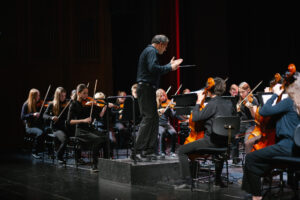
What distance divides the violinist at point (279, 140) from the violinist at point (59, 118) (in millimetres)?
3560

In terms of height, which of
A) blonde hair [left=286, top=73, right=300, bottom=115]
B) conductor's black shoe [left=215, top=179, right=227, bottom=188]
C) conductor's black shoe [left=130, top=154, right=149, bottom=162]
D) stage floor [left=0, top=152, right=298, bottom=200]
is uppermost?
blonde hair [left=286, top=73, right=300, bottom=115]

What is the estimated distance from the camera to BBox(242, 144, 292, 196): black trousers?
144 inches

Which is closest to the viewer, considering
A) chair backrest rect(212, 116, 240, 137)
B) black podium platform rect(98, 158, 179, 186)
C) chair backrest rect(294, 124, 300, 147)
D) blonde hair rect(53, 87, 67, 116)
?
chair backrest rect(294, 124, 300, 147)

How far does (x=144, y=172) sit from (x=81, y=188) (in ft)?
2.39

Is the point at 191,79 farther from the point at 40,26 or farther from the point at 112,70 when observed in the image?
the point at 40,26

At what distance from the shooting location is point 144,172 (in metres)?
4.87

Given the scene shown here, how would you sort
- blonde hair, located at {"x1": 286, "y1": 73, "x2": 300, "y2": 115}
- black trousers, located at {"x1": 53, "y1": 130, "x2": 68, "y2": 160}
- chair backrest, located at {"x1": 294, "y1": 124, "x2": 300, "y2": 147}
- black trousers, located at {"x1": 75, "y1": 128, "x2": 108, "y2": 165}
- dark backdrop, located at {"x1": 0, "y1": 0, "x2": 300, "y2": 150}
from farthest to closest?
dark backdrop, located at {"x1": 0, "y1": 0, "x2": 300, "y2": 150} → black trousers, located at {"x1": 53, "y1": 130, "x2": 68, "y2": 160} → black trousers, located at {"x1": 75, "y1": 128, "x2": 108, "y2": 165} → blonde hair, located at {"x1": 286, "y1": 73, "x2": 300, "y2": 115} → chair backrest, located at {"x1": 294, "y1": 124, "x2": 300, "y2": 147}

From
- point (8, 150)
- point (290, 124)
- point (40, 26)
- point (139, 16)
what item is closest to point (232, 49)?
point (139, 16)

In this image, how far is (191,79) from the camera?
10344 mm

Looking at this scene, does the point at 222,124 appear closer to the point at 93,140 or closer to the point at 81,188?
the point at 81,188

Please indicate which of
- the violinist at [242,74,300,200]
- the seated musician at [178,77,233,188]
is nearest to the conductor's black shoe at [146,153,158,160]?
the seated musician at [178,77,233,188]

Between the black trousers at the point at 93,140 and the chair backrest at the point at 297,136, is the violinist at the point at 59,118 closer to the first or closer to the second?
the black trousers at the point at 93,140

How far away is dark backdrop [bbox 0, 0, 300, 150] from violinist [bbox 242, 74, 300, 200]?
18.1 ft

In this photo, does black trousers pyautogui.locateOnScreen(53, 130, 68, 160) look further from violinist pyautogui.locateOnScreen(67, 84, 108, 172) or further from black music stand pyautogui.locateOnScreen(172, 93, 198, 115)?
black music stand pyautogui.locateOnScreen(172, 93, 198, 115)
